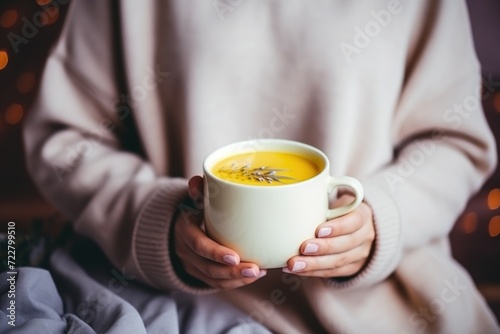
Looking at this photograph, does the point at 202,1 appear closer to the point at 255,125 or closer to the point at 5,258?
the point at 255,125

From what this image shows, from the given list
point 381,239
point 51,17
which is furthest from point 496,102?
point 51,17

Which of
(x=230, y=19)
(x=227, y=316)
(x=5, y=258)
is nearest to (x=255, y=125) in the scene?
(x=230, y=19)

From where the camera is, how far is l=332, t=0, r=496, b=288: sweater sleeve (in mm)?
677

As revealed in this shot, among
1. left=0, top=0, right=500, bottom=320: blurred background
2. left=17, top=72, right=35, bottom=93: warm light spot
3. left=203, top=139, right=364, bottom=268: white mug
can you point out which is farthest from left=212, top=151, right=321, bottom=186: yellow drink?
left=17, top=72, right=35, bottom=93: warm light spot

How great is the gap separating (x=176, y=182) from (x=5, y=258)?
0.79ft

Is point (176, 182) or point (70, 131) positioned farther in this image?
point (70, 131)

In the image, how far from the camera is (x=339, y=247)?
530 millimetres

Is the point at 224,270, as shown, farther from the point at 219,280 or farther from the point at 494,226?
the point at 494,226

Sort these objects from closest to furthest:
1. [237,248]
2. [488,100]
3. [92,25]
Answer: [237,248] → [92,25] → [488,100]

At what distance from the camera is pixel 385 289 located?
2.27ft

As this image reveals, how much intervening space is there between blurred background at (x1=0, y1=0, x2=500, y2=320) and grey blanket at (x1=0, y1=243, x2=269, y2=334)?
233mm

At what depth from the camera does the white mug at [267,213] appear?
45 cm

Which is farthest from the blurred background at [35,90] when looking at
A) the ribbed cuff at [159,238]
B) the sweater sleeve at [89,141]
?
the ribbed cuff at [159,238]

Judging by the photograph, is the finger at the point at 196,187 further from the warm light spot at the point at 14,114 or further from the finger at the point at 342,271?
the warm light spot at the point at 14,114
